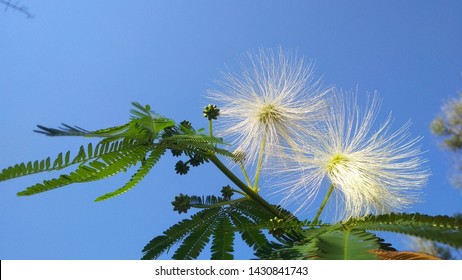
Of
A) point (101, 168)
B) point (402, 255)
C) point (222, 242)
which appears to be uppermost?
point (101, 168)

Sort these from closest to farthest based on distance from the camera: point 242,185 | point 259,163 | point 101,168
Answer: point 101,168 < point 242,185 < point 259,163

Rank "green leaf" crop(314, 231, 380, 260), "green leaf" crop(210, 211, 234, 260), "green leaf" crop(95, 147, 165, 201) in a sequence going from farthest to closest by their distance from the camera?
"green leaf" crop(95, 147, 165, 201) < "green leaf" crop(210, 211, 234, 260) < "green leaf" crop(314, 231, 380, 260)

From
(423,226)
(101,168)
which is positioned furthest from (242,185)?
(423,226)

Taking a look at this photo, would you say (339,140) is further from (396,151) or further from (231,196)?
(231,196)

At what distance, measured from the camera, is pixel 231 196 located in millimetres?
2010

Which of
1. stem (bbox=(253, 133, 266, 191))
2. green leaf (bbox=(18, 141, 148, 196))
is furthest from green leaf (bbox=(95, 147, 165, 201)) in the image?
stem (bbox=(253, 133, 266, 191))

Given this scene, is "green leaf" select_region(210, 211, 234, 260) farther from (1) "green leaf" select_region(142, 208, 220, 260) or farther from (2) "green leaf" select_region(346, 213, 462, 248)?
(2) "green leaf" select_region(346, 213, 462, 248)

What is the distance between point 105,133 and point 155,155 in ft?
0.85

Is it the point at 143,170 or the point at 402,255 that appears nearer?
the point at 402,255

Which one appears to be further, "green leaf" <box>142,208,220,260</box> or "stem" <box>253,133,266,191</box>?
"stem" <box>253,133,266,191</box>

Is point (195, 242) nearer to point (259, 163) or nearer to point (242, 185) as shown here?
point (242, 185)

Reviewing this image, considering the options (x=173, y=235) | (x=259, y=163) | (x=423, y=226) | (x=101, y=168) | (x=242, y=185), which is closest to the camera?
(x=423, y=226)

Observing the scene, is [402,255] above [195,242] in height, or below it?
below

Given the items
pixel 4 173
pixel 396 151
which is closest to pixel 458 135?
pixel 396 151
